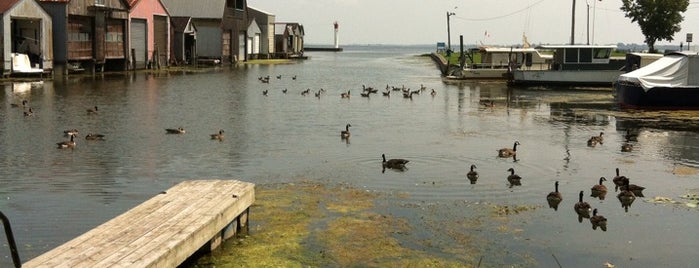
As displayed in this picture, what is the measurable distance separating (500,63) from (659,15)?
30.8 m

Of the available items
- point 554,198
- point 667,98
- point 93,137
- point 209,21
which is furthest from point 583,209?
point 209,21

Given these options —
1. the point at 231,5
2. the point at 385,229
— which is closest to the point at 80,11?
the point at 231,5

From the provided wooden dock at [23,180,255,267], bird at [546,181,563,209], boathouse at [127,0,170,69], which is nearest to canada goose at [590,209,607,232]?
bird at [546,181,563,209]

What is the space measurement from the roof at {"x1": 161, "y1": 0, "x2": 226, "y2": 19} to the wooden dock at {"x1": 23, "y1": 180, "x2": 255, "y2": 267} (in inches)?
3221

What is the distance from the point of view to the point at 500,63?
7350 cm

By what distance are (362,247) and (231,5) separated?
8753 cm

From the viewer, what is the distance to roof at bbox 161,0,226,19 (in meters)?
94.6

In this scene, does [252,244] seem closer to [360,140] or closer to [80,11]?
[360,140]

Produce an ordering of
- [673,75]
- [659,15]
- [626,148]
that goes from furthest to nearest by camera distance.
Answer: [659,15] < [673,75] < [626,148]

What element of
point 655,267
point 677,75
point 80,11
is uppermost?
point 80,11

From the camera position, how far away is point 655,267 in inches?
529

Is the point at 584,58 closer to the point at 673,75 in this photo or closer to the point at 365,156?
the point at 673,75

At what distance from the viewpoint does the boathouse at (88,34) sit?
61875 millimetres

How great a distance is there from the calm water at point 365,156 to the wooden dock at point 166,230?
→ 2015 mm
